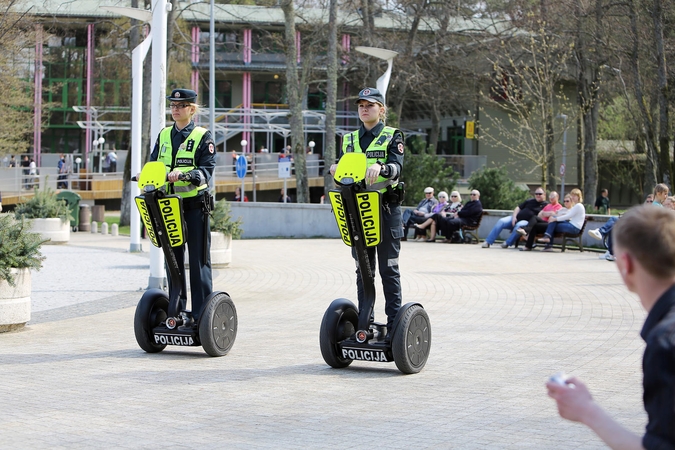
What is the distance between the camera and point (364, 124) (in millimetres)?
7445

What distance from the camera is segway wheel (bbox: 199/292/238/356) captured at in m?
7.91

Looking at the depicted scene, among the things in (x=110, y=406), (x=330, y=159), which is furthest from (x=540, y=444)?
(x=330, y=159)

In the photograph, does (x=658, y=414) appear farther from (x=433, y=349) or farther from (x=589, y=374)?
(x=433, y=349)

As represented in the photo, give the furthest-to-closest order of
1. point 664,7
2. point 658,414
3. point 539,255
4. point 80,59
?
point 80,59
point 664,7
point 539,255
point 658,414

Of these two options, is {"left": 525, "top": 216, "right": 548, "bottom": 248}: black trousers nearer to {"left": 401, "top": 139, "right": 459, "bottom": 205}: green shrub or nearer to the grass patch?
{"left": 401, "top": 139, "right": 459, "bottom": 205}: green shrub

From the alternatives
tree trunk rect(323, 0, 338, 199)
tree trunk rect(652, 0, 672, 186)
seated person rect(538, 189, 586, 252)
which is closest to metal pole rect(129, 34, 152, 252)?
seated person rect(538, 189, 586, 252)

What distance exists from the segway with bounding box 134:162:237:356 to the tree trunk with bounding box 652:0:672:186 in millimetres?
17514

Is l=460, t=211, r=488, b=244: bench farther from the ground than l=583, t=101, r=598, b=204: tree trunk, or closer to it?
closer to it

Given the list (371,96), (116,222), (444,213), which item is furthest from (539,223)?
(116,222)

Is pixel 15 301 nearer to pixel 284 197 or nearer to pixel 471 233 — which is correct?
pixel 471 233

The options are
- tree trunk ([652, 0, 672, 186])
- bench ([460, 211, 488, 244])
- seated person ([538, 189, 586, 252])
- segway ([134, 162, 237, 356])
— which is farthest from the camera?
bench ([460, 211, 488, 244])

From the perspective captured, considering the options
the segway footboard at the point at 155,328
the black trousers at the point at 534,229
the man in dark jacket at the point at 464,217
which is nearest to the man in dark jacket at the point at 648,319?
the segway footboard at the point at 155,328

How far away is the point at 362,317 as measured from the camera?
24.2 feet

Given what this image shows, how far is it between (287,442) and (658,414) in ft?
10.5
